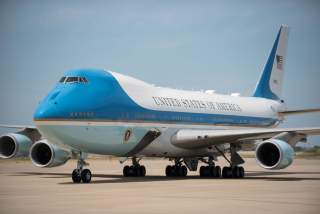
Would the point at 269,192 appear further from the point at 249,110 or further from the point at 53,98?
the point at 249,110

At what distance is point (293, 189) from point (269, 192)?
154 cm

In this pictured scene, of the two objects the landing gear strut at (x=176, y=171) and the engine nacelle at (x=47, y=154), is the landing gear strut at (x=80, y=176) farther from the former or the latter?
the landing gear strut at (x=176, y=171)

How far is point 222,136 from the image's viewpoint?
84.9 feet

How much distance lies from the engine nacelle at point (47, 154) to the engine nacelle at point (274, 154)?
768cm

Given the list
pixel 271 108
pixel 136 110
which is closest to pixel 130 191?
pixel 136 110

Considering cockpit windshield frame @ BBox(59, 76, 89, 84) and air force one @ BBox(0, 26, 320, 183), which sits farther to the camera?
cockpit windshield frame @ BBox(59, 76, 89, 84)

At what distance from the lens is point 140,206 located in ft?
43.3

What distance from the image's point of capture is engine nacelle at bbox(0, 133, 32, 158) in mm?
27016

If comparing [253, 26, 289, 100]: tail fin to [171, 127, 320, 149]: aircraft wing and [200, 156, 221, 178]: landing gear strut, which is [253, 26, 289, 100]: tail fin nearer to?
[200, 156, 221, 178]: landing gear strut

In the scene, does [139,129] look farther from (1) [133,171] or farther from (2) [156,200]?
(2) [156,200]

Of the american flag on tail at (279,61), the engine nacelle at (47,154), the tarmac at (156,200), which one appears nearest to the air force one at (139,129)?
the engine nacelle at (47,154)

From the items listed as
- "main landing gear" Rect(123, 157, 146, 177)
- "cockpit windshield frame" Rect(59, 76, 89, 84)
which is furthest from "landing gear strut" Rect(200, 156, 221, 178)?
"cockpit windshield frame" Rect(59, 76, 89, 84)

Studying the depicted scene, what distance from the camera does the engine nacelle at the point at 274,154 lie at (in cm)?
2333

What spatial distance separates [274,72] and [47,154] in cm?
1689
